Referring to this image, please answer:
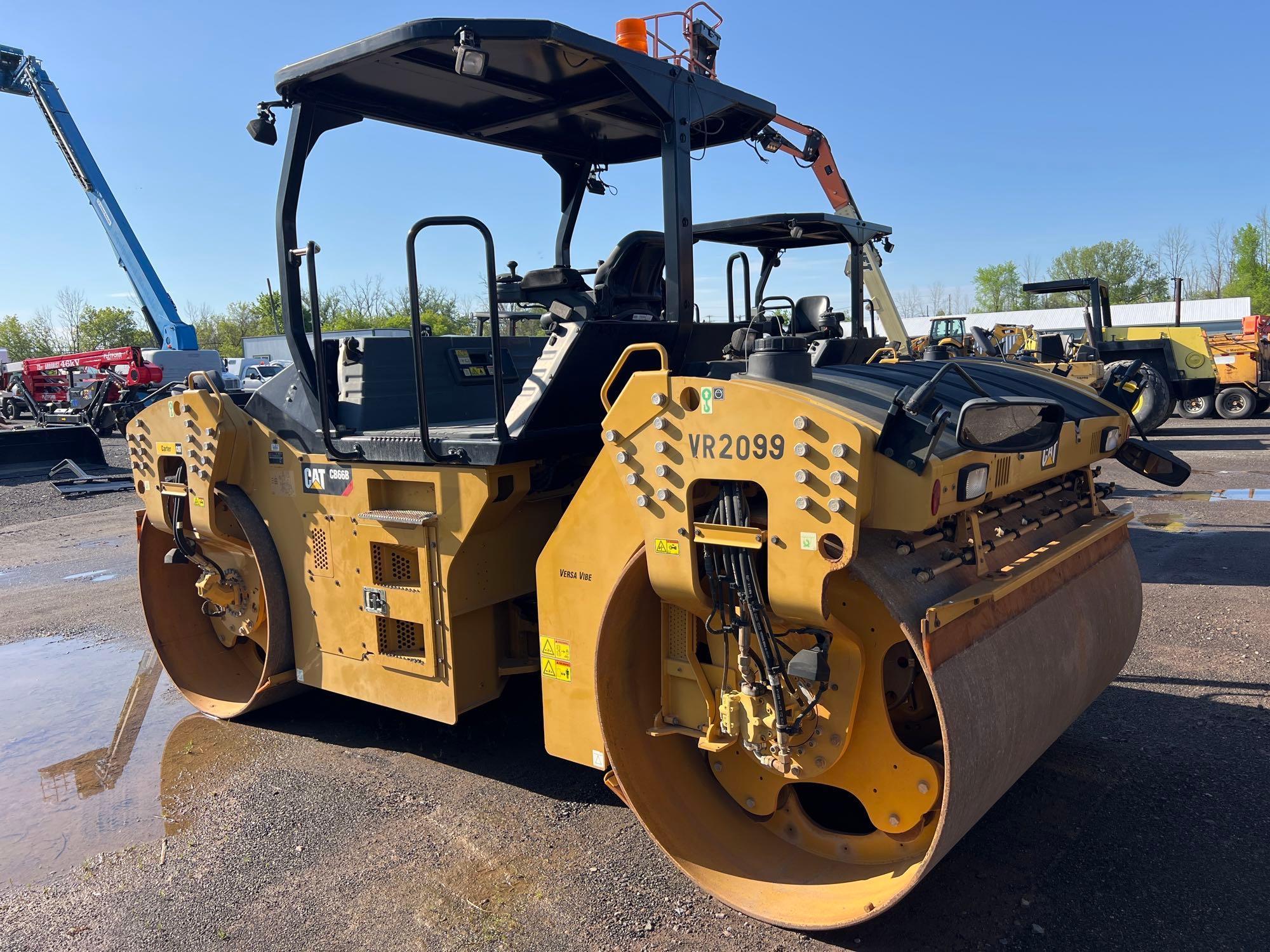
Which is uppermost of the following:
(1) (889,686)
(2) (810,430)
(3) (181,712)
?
(2) (810,430)

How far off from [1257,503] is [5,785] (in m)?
10.7

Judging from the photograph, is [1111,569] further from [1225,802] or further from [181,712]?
[181,712]

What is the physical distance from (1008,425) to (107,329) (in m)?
70.5

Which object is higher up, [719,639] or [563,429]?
[563,429]

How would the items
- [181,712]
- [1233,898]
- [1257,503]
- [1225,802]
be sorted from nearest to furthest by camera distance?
[1233,898], [1225,802], [181,712], [1257,503]

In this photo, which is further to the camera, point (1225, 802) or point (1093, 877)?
point (1225, 802)

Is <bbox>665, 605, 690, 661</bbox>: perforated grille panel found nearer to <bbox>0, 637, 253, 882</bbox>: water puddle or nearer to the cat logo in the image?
the cat logo

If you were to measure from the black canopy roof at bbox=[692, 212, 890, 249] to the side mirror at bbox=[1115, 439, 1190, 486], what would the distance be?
267cm

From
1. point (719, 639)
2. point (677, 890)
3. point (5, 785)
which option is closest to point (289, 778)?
point (5, 785)

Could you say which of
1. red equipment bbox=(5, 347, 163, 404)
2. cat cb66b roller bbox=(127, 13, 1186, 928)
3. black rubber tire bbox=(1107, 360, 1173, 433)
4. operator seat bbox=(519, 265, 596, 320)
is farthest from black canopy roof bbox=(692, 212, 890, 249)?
red equipment bbox=(5, 347, 163, 404)

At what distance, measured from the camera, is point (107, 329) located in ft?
204

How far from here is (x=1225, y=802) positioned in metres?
3.44

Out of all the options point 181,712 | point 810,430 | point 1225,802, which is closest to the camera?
point 810,430

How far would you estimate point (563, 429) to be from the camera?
3.55m
